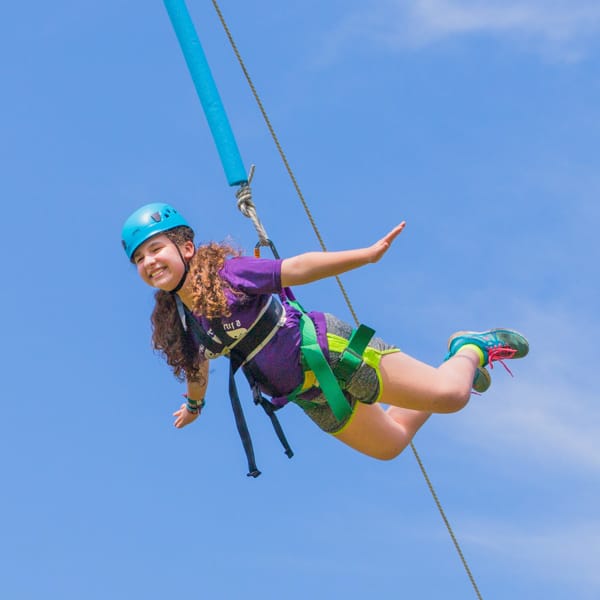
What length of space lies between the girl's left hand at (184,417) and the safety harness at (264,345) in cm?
79

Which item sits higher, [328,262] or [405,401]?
[328,262]

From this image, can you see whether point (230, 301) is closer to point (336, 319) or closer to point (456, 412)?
point (336, 319)

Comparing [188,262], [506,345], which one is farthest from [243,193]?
[506,345]

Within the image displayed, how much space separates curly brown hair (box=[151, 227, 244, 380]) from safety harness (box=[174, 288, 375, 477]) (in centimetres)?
9

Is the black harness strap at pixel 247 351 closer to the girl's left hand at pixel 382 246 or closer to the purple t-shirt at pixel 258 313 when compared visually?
the purple t-shirt at pixel 258 313

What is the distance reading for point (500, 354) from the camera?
10812mm

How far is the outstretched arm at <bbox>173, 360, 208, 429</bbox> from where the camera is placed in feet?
33.5

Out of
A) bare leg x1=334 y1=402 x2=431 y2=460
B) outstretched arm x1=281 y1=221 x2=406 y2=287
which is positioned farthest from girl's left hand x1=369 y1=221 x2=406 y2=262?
bare leg x1=334 y1=402 x2=431 y2=460

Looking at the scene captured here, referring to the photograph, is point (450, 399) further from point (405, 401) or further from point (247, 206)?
point (247, 206)

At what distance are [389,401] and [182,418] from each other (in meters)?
1.45

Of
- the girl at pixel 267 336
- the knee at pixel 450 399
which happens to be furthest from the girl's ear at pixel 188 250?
the knee at pixel 450 399

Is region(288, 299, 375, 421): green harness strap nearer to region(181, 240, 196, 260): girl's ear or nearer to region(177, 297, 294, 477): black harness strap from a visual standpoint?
region(177, 297, 294, 477): black harness strap

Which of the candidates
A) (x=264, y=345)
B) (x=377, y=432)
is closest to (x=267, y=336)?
(x=264, y=345)

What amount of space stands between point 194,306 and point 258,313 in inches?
14.2
